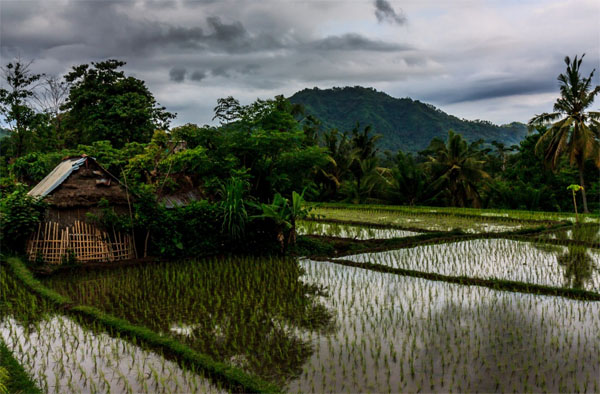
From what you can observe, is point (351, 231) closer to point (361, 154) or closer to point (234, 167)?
point (234, 167)

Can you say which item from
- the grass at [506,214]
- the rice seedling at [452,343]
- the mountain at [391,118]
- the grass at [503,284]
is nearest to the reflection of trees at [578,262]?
the grass at [503,284]

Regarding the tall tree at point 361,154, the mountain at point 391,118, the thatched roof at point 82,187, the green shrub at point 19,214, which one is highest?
the mountain at point 391,118

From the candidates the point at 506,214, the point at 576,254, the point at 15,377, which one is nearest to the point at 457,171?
the point at 506,214

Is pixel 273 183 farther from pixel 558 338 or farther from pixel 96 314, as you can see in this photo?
pixel 558 338

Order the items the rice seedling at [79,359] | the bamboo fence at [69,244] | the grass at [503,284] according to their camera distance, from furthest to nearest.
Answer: the bamboo fence at [69,244] < the grass at [503,284] < the rice seedling at [79,359]

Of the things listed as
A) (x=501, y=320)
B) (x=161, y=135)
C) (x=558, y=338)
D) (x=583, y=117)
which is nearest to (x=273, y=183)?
(x=161, y=135)

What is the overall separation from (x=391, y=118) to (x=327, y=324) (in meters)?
72.7

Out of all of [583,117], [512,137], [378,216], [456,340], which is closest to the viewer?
[456,340]

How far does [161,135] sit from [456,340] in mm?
7372

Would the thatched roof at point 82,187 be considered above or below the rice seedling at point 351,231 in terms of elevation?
above

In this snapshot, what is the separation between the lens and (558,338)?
438 centimetres

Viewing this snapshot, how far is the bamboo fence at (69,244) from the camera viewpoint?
7.55 metres

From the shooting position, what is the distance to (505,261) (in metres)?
7.88

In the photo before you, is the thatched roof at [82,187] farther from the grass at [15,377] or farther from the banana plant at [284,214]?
the grass at [15,377]
